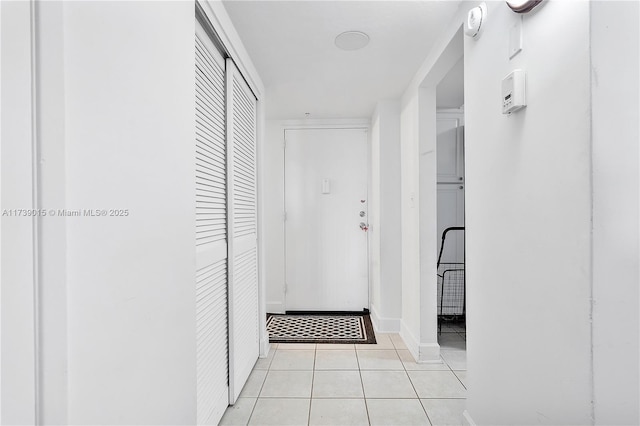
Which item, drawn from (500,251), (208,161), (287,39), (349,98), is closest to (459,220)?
(349,98)

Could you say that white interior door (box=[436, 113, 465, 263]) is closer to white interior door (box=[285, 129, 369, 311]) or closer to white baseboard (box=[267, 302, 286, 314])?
white interior door (box=[285, 129, 369, 311])

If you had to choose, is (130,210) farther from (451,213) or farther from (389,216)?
(451,213)

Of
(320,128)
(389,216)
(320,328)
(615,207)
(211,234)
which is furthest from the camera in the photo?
(320,128)

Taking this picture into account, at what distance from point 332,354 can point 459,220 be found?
186cm

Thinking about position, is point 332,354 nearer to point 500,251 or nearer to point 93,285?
point 500,251

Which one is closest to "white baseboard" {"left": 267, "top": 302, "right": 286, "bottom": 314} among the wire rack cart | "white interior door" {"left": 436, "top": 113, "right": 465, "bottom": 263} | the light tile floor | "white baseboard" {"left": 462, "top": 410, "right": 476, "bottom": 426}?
the light tile floor

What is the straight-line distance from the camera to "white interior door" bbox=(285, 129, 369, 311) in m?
3.75

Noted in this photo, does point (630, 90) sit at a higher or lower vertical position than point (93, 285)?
higher

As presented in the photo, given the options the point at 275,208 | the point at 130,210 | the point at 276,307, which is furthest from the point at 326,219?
the point at 130,210

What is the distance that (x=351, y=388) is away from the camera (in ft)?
6.96

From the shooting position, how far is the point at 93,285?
0.73m

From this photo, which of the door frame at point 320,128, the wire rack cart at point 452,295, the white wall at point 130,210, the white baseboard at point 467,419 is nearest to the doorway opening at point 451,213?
the wire rack cart at point 452,295

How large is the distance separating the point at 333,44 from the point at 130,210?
5.51ft

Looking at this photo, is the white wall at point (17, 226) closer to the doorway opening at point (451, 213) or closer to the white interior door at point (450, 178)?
the doorway opening at point (451, 213)
